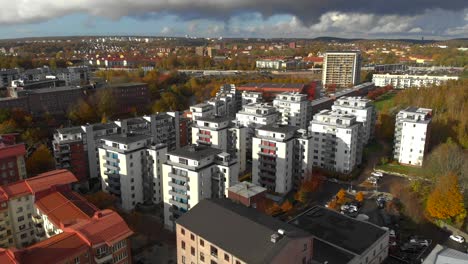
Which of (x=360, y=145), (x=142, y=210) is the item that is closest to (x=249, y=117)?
(x=360, y=145)

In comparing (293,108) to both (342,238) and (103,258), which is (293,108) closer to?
(342,238)

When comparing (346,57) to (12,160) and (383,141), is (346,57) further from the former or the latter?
(12,160)

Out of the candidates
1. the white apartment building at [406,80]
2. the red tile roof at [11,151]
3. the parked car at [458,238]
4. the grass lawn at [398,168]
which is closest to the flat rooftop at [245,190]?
the parked car at [458,238]

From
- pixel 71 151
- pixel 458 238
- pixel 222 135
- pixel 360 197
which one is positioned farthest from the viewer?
pixel 222 135

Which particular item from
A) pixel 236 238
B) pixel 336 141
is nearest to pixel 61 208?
pixel 236 238

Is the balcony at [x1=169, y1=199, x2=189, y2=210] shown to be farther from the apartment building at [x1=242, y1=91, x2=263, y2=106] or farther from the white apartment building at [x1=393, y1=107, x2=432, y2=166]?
the apartment building at [x1=242, y1=91, x2=263, y2=106]

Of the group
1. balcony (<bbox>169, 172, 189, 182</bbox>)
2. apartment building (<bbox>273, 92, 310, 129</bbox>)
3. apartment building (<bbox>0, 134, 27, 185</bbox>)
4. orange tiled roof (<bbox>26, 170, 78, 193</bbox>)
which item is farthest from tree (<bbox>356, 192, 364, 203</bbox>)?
apartment building (<bbox>0, 134, 27, 185</bbox>)
